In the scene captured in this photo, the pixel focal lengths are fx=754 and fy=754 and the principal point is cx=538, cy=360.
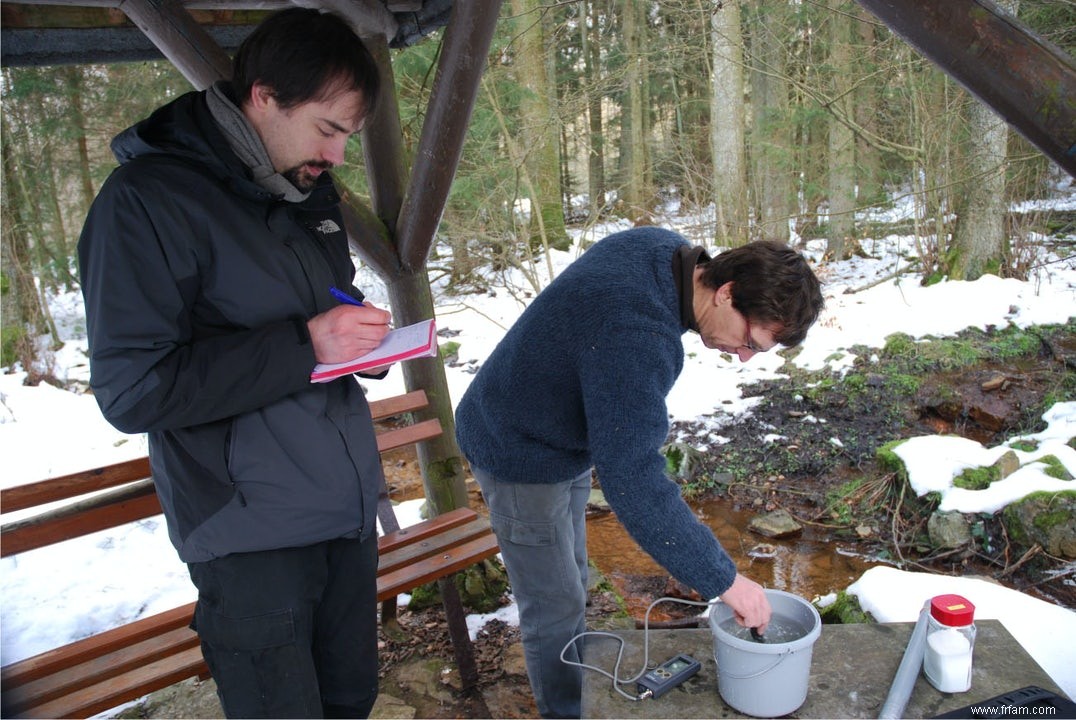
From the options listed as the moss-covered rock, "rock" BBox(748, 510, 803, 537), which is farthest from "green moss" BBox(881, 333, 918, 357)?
the moss-covered rock

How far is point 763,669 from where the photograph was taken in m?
1.77

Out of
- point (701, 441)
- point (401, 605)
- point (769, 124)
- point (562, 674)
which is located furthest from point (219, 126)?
point (769, 124)

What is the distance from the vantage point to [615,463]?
1.76m

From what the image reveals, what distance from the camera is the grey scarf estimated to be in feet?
5.22

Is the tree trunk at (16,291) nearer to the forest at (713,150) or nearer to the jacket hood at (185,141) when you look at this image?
the forest at (713,150)

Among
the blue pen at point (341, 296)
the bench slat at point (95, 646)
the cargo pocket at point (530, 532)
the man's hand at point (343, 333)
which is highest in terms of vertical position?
the blue pen at point (341, 296)

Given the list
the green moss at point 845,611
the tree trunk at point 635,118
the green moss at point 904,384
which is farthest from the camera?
the tree trunk at point 635,118

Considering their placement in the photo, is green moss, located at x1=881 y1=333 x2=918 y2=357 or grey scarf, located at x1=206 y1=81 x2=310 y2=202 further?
green moss, located at x1=881 y1=333 x2=918 y2=357

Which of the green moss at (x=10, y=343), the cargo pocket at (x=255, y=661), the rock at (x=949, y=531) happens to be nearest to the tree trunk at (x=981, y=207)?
the rock at (x=949, y=531)

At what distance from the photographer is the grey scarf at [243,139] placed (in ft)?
5.22

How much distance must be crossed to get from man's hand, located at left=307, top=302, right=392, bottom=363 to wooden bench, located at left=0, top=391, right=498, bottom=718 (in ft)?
3.90

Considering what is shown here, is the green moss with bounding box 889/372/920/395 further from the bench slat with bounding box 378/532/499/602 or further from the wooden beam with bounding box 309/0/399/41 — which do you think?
the wooden beam with bounding box 309/0/399/41

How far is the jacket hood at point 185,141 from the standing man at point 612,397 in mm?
826

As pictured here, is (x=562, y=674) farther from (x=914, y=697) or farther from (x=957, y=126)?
(x=957, y=126)
